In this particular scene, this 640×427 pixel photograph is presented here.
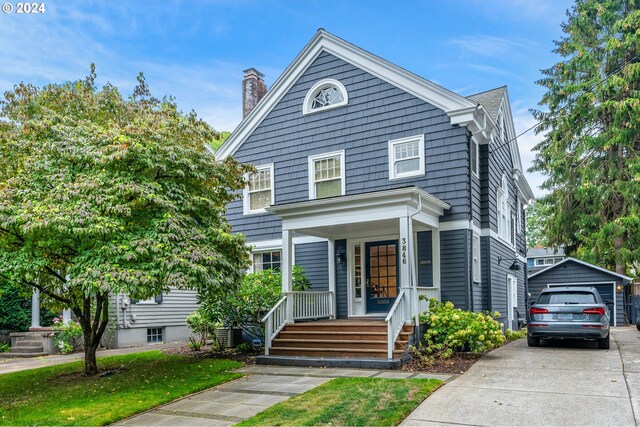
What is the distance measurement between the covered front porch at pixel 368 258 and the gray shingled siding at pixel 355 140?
3.41 ft

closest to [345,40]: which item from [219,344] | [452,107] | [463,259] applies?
[452,107]

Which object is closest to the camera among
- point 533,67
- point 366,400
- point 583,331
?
point 366,400

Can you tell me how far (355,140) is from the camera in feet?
44.6

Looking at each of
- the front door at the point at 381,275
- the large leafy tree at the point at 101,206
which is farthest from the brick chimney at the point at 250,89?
the large leafy tree at the point at 101,206

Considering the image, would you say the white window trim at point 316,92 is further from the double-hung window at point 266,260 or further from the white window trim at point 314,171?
the double-hung window at point 266,260

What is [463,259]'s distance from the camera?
11828mm

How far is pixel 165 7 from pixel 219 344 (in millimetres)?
9476

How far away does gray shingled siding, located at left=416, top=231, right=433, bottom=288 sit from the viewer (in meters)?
12.2

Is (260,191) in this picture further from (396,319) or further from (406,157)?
(396,319)

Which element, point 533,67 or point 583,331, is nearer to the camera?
point 583,331

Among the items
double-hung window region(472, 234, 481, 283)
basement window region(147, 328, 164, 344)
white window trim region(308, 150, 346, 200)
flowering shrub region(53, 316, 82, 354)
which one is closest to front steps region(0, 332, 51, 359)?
flowering shrub region(53, 316, 82, 354)

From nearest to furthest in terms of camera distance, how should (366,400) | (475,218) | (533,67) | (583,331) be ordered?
(366,400)
(583,331)
(475,218)
(533,67)

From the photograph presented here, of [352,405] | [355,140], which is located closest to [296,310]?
[355,140]

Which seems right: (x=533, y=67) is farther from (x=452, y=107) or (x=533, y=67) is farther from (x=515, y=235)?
(x=452, y=107)
